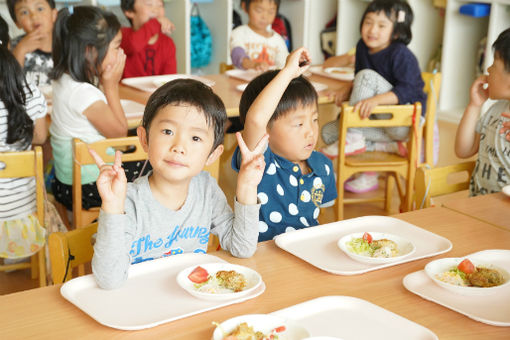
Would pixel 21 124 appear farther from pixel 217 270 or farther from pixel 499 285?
pixel 499 285

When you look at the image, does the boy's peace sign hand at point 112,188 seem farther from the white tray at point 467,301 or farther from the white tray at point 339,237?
the white tray at point 467,301

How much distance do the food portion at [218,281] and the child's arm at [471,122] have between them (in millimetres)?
1216

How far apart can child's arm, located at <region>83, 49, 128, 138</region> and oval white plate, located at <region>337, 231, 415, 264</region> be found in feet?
4.13

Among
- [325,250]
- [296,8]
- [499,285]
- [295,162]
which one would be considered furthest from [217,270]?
[296,8]

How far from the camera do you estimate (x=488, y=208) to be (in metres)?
1.67

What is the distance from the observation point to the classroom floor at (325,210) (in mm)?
2562

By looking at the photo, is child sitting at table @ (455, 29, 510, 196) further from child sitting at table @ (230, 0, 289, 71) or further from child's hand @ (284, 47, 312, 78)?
child sitting at table @ (230, 0, 289, 71)

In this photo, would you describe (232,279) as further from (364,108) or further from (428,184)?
(364,108)

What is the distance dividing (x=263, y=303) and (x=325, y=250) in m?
0.28

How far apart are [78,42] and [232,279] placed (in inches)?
60.0

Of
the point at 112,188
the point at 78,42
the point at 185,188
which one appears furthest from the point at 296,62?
the point at 78,42

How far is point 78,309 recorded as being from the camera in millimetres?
1119

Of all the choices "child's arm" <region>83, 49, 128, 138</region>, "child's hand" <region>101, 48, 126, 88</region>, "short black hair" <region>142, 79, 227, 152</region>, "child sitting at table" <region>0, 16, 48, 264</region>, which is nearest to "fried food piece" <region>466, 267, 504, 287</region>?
"short black hair" <region>142, 79, 227, 152</region>

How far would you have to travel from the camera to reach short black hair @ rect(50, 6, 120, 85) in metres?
2.43
